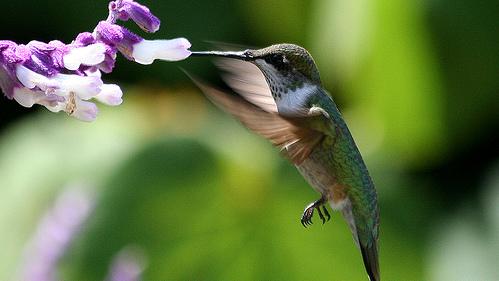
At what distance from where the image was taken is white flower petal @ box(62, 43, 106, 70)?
1.39m

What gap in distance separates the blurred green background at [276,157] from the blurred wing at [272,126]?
2.07 meters

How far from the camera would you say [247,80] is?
2.39m

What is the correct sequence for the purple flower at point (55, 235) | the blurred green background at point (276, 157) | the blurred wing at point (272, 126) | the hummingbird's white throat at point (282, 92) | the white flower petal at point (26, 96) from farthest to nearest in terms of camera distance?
1. the blurred green background at point (276, 157)
2. the hummingbird's white throat at point (282, 92)
3. the blurred wing at point (272, 126)
4. the white flower petal at point (26, 96)
5. the purple flower at point (55, 235)

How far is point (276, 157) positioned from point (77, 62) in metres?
3.44

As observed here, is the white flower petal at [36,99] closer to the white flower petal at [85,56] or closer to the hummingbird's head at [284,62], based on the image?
the white flower petal at [85,56]

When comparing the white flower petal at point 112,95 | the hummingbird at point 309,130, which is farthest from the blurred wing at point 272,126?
the white flower petal at point 112,95

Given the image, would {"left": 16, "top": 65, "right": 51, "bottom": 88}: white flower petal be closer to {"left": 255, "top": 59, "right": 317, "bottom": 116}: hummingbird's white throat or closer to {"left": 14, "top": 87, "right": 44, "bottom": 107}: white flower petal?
{"left": 14, "top": 87, "right": 44, "bottom": 107}: white flower petal

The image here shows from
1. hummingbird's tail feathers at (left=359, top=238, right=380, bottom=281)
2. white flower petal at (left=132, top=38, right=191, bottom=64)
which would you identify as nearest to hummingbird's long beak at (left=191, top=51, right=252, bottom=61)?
white flower petal at (left=132, top=38, right=191, bottom=64)

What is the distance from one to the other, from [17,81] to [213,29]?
5233 mm

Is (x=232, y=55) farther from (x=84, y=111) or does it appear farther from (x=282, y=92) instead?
(x=84, y=111)

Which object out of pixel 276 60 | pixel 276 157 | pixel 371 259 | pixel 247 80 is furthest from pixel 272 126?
pixel 276 157

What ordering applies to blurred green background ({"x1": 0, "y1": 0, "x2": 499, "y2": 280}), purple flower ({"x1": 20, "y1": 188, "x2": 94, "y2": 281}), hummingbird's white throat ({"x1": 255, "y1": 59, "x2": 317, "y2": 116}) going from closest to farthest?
1. purple flower ({"x1": 20, "y1": 188, "x2": 94, "y2": 281})
2. hummingbird's white throat ({"x1": 255, "y1": 59, "x2": 317, "y2": 116})
3. blurred green background ({"x1": 0, "y1": 0, "x2": 499, "y2": 280})

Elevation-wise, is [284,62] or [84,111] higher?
[84,111]

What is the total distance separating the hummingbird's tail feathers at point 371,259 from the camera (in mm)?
2285
